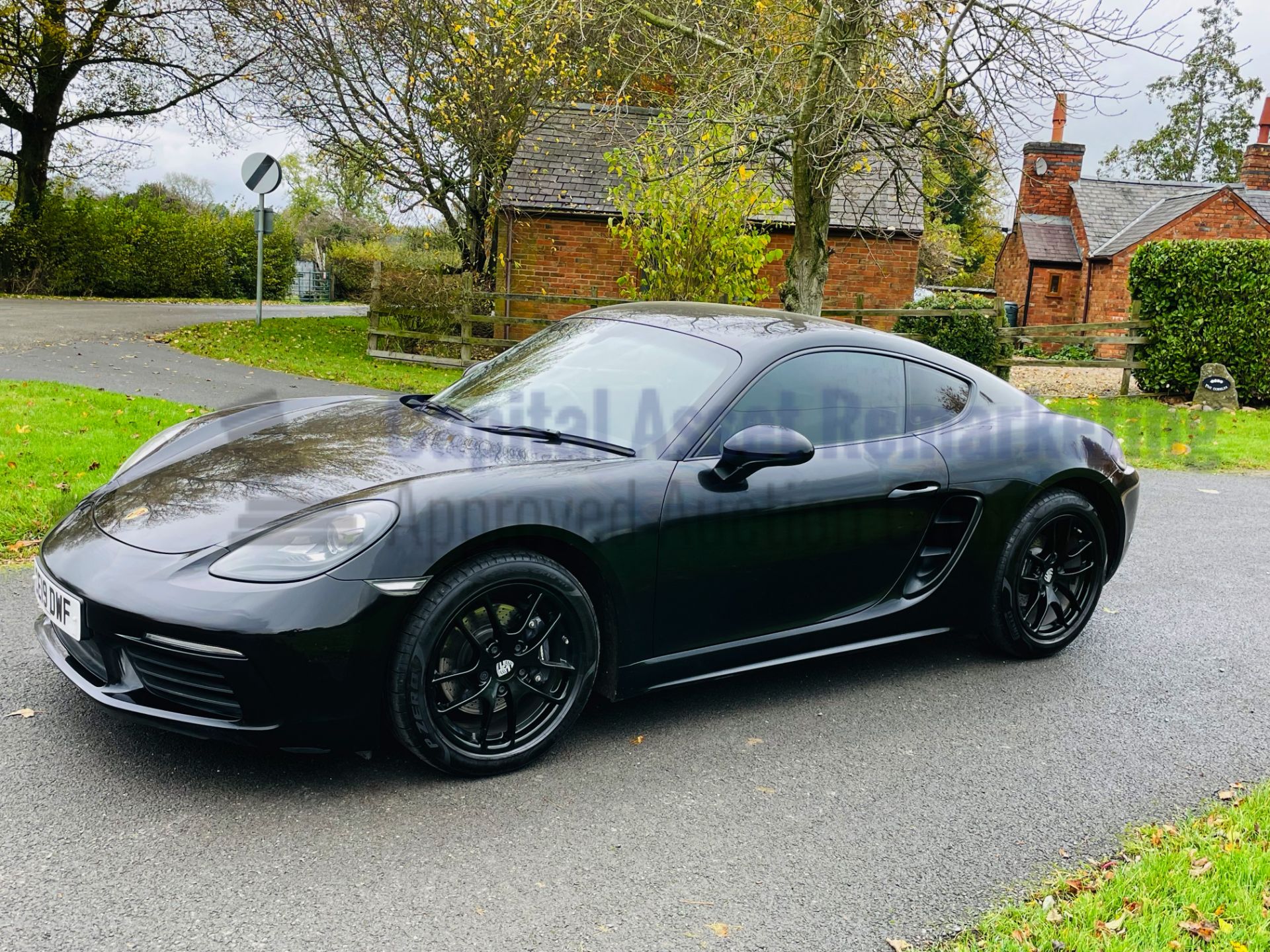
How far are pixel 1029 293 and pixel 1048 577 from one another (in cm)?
3248

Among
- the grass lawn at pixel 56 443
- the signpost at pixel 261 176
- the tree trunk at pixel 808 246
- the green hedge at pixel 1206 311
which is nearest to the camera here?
the grass lawn at pixel 56 443

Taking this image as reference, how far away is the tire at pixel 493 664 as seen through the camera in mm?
2893

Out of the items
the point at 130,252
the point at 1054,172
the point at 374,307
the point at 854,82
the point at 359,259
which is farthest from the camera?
the point at 359,259

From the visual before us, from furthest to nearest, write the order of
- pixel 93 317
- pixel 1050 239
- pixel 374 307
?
pixel 1050 239 → pixel 93 317 → pixel 374 307

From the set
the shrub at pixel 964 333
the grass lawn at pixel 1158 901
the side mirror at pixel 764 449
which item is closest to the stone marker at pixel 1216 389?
the shrub at pixel 964 333

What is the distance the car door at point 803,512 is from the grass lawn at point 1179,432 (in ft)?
23.8

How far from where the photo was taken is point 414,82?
17062mm

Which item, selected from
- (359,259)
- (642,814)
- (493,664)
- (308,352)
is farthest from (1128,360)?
(359,259)

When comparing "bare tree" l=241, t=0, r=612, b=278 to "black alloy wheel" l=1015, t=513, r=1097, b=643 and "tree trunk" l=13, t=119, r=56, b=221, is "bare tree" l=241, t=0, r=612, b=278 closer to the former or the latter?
"tree trunk" l=13, t=119, r=56, b=221

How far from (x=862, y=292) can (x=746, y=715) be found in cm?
1685

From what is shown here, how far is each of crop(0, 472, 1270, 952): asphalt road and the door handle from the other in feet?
2.74

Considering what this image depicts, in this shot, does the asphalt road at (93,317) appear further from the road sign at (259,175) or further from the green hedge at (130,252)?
the road sign at (259,175)

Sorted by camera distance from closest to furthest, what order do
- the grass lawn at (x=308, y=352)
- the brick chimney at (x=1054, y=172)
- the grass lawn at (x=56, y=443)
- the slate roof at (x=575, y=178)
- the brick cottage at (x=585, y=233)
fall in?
the grass lawn at (x=56, y=443) < the grass lawn at (x=308, y=352) < the slate roof at (x=575, y=178) < the brick cottage at (x=585, y=233) < the brick chimney at (x=1054, y=172)

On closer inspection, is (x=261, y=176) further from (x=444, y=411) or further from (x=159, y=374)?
(x=444, y=411)
